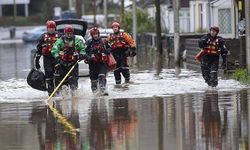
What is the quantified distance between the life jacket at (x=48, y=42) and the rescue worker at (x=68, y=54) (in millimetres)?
374

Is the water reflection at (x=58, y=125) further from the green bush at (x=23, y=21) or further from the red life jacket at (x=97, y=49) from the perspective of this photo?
the green bush at (x=23, y=21)

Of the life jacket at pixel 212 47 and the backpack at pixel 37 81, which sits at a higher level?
the life jacket at pixel 212 47

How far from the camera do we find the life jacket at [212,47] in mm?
19109

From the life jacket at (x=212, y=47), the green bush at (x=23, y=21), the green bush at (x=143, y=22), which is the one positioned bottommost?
the life jacket at (x=212, y=47)

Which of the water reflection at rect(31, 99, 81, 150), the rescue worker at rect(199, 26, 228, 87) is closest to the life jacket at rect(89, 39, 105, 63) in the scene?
the water reflection at rect(31, 99, 81, 150)

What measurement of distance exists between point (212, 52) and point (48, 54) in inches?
150

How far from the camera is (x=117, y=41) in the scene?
70.2 ft

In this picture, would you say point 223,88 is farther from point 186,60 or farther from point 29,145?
point 186,60

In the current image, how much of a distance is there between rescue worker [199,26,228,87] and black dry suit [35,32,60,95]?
3.48 meters

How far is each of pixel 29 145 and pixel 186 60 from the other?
19.8 m

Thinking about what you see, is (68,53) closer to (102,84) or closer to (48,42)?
(48,42)

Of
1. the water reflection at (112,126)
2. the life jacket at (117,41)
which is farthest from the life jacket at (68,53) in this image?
the life jacket at (117,41)

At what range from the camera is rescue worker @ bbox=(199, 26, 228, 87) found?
62.3 feet

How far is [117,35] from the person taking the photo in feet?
70.0
